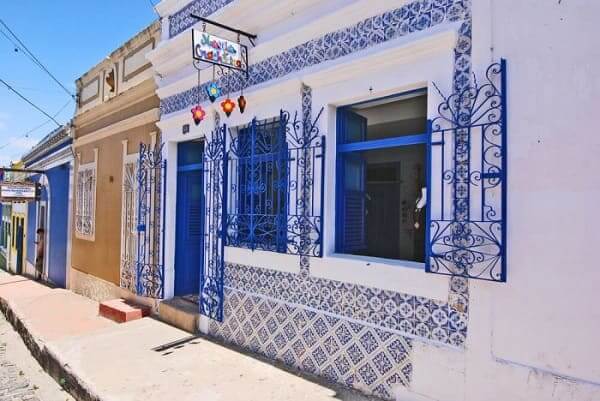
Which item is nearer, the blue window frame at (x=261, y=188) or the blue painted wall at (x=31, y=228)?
the blue window frame at (x=261, y=188)

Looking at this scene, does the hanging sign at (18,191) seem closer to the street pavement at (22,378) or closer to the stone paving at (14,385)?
the street pavement at (22,378)

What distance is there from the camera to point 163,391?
3.73 m

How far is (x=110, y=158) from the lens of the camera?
8195 millimetres

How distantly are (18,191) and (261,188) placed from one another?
39.3ft

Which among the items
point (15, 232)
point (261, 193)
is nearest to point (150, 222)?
point (261, 193)

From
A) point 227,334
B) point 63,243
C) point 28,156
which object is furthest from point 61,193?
point 227,334

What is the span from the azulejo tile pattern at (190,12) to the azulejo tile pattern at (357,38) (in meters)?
0.07

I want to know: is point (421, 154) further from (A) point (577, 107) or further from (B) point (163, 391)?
(B) point (163, 391)

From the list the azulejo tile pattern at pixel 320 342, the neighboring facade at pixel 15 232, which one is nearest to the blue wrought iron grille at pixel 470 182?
the azulejo tile pattern at pixel 320 342

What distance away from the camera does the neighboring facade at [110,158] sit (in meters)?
7.20

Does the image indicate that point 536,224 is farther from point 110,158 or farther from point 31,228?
point 31,228

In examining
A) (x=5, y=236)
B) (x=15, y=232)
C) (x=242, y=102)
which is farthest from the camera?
(x=5, y=236)

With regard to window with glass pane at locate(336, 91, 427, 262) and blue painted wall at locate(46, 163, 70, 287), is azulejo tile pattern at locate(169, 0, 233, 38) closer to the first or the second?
window with glass pane at locate(336, 91, 427, 262)

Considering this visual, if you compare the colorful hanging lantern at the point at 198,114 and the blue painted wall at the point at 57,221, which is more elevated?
the colorful hanging lantern at the point at 198,114
